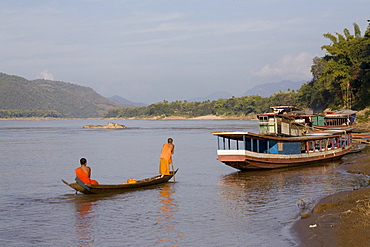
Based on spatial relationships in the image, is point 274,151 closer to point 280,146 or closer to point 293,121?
point 280,146

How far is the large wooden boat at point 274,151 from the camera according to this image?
28.7 m

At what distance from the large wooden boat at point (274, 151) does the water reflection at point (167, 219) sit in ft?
20.6

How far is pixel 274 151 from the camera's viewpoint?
3089 cm

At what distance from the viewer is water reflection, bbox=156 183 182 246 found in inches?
548

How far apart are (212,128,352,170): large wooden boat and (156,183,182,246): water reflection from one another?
627cm

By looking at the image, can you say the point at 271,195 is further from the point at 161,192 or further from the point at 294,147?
the point at 294,147

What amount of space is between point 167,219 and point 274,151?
51.6 ft

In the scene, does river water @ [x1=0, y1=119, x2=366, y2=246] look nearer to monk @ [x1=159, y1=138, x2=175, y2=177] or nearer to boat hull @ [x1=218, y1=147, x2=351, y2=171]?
boat hull @ [x1=218, y1=147, x2=351, y2=171]

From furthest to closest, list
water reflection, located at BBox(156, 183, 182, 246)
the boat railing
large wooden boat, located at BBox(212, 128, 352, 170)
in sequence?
the boat railing
large wooden boat, located at BBox(212, 128, 352, 170)
water reflection, located at BBox(156, 183, 182, 246)

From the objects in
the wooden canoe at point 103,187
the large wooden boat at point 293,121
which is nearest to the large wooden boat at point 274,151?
the large wooden boat at point 293,121

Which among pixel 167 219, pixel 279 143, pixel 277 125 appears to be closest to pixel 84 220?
pixel 167 219

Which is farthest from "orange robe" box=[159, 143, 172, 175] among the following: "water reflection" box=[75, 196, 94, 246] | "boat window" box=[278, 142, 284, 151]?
"boat window" box=[278, 142, 284, 151]

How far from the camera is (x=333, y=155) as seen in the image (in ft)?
113

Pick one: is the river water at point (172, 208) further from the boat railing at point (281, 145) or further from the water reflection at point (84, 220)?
the boat railing at point (281, 145)
